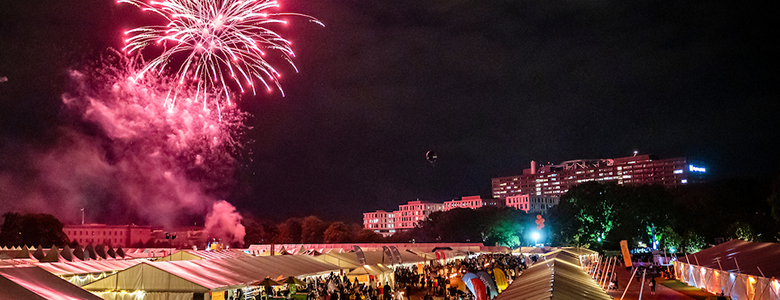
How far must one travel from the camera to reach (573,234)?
2899 inches

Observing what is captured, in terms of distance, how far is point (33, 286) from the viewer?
6.84 m

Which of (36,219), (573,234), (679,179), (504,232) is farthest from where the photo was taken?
(679,179)

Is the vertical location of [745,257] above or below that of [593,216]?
below

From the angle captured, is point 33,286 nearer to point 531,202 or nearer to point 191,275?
point 191,275

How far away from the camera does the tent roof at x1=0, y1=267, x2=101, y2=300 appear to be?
233 inches

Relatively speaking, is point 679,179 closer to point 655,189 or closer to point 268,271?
point 655,189

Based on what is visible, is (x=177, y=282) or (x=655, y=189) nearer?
(x=177, y=282)

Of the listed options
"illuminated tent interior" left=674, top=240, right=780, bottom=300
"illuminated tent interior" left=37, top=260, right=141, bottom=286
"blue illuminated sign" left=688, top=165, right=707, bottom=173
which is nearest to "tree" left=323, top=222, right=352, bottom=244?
"illuminated tent interior" left=674, top=240, right=780, bottom=300

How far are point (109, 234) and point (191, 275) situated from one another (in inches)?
5626

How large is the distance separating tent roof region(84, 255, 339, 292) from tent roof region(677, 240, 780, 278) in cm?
1640

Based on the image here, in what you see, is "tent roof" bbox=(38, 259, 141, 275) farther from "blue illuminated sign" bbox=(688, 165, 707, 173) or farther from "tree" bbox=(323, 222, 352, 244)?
"blue illuminated sign" bbox=(688, 165, 707, 173)

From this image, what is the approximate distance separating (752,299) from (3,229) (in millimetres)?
114391

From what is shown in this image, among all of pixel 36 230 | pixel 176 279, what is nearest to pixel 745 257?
pixel 176 279

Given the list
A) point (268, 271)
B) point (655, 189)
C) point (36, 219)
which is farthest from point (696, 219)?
point (36, 219)
